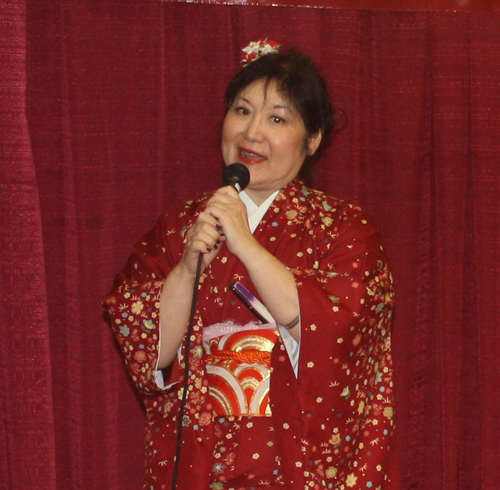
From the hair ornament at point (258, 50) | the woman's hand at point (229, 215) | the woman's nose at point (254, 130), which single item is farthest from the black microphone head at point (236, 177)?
the hair ornament at point (258, 50)

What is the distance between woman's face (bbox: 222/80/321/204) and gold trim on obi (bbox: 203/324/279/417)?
1.10ft

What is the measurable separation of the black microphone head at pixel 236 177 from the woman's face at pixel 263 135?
0.89 feet

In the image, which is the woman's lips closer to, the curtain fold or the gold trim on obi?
the gold trim on obi

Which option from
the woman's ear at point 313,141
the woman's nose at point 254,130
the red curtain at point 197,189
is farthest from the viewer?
the red curtain at point 197,189

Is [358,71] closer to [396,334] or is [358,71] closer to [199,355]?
[396,334]

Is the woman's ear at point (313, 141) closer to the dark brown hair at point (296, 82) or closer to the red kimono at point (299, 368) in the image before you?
the dark brown hair at point (296, 82)

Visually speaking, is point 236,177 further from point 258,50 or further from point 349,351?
point 258,50

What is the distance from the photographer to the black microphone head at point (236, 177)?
4.91 feet

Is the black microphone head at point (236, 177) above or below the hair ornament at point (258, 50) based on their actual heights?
below

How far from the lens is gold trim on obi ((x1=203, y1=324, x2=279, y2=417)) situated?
1653 millimetres

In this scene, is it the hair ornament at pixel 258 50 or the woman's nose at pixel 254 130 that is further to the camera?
the hair ornament at pixel 258 50

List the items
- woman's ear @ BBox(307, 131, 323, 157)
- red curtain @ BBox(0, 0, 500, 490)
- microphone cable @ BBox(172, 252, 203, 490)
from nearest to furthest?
microphone cable @ BBox(172, 252, 203, 490) → woman's ear @ BBox(307, 131, 323, 157) → red curtain @ BBox(0, 0, 500, 490)

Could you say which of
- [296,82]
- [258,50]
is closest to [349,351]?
[296,82]

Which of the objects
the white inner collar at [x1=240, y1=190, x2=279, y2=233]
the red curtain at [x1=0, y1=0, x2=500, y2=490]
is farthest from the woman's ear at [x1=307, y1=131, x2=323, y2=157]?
the red curtain at [x1=0, y1=0, x2=500, y2=490]
